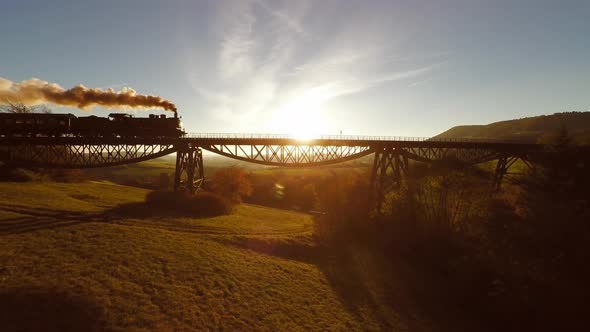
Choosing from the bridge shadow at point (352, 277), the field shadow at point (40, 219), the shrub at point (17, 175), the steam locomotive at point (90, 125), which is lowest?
the bridge shadow at point (352, 277)

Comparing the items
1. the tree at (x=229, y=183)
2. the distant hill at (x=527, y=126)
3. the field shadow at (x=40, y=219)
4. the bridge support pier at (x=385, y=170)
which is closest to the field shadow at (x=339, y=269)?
the bridge support pier at (x=385, y=170)

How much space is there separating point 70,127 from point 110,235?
17305 millimetres

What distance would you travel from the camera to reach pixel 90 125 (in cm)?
2497

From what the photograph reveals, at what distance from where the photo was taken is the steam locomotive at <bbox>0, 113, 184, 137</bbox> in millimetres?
24031

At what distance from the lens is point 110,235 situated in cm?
1519

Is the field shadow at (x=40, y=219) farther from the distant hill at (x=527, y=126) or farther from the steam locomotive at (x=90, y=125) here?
the distant hill at (x=527, y=126)

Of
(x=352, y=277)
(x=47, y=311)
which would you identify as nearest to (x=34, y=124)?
(x=47, y=311)

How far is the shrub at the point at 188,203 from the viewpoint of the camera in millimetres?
24688

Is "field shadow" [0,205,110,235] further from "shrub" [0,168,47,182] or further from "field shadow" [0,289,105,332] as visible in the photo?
"shrub" [0,168,47,182]

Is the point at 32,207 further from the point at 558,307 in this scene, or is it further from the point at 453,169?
the point at 453,169

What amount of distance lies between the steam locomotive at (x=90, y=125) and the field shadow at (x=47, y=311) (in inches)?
741

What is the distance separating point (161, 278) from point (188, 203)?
1369 cm

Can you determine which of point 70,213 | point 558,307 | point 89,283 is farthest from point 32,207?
point 558,307

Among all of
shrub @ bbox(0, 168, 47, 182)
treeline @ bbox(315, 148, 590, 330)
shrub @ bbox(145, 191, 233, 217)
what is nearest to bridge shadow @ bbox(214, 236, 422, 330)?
treeline @ bbox(315, 148, 590, 330)
